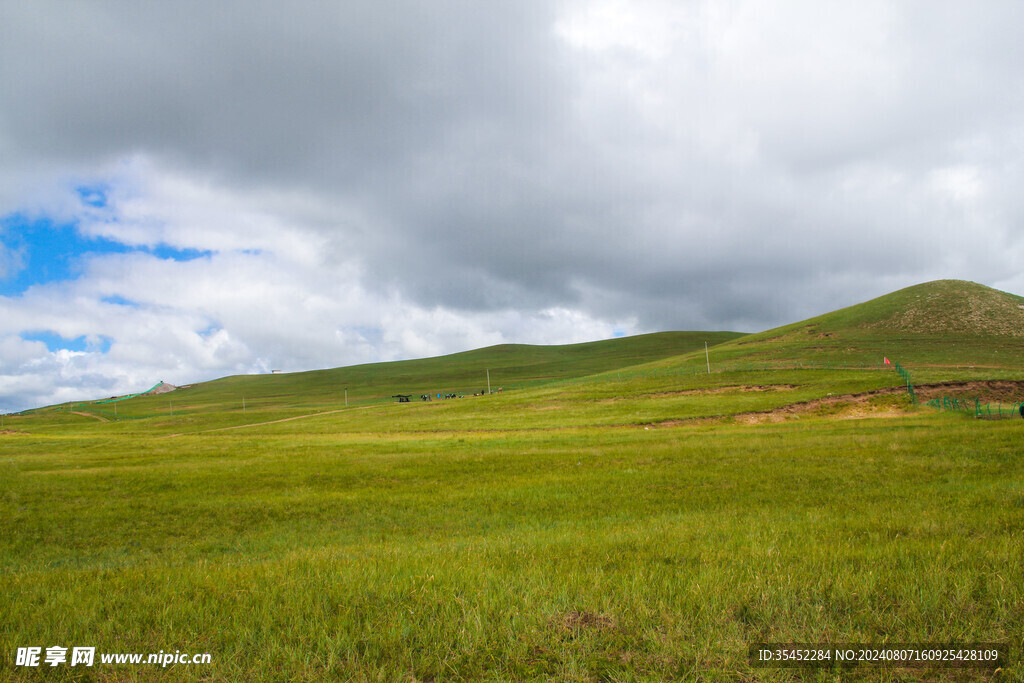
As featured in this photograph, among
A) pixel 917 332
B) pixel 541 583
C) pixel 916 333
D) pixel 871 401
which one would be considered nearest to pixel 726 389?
pixel 871 401

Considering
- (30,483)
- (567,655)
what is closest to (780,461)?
(567,655)

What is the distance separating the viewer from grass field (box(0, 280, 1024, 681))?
4.57m

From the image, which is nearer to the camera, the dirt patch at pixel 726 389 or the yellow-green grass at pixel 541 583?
the yellow-green grass at pixel 541 583

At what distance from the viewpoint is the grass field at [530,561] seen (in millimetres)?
4570

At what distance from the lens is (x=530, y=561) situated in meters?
7.24

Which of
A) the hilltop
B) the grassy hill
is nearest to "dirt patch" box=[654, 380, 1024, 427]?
the grassy hill

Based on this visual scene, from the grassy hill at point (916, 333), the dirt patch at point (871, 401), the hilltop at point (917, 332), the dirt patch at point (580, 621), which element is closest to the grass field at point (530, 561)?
the dirt patch at point (580, 621)

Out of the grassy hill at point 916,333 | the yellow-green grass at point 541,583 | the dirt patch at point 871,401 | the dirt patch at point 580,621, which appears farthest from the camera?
the grassy hill at point 916,333

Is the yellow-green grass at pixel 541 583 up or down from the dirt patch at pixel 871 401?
up

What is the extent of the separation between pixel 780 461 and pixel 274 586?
68.7ft

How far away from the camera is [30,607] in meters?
5.61

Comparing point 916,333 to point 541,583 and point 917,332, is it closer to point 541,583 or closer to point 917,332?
point 917,332

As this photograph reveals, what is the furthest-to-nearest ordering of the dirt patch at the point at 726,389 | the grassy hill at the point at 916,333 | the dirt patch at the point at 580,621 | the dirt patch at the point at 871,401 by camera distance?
the grassy hill at the point at 916,333
the dirt patch at the point at 726,389
the dirt patch at the point at 871,401
the dirt patch at the point at 580,621

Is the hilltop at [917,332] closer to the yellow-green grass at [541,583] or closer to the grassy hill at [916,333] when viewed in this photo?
the grassy hill at [916,333]
